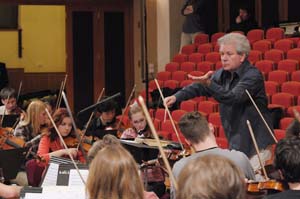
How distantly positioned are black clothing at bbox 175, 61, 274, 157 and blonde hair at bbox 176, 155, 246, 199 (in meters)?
2.06

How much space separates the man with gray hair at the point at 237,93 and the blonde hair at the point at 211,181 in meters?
1.98

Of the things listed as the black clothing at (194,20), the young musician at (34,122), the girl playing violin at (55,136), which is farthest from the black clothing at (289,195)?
the black clothing at (194,20)

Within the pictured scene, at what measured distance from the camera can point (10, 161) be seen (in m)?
4.83

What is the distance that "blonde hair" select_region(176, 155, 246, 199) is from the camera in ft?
5.88

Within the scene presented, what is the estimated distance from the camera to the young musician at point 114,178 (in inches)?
94.1

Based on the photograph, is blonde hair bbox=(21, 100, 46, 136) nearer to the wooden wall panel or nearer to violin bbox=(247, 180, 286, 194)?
violin bbox=(247, 180, 286, 194)

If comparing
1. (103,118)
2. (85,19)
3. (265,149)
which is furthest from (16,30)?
(265,149)

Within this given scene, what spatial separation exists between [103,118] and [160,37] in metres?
5.15

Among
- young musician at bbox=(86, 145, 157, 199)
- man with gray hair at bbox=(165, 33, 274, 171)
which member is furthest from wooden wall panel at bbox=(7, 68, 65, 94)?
young musician at bbox=(86, 145, 157, 199)

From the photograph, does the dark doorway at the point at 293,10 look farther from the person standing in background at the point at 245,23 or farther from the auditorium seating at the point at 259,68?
the auditorium seating at the point at 259,68

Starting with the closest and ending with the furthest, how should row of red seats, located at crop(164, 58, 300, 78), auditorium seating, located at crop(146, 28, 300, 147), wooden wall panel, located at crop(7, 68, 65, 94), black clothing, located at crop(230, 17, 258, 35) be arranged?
auditorium seating, located at crop(146, 28, 300, 147)
row of red seats, located at crop(164, 58, 300, 78)
black clothing, located at crop(230, 17, 258, 35)
wooden wall panel, located at crop(7, 68, 65, 94)

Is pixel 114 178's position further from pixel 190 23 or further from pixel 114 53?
pixel 114 53

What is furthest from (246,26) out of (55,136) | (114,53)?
(55,136)

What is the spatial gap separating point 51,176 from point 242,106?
1.27 m
